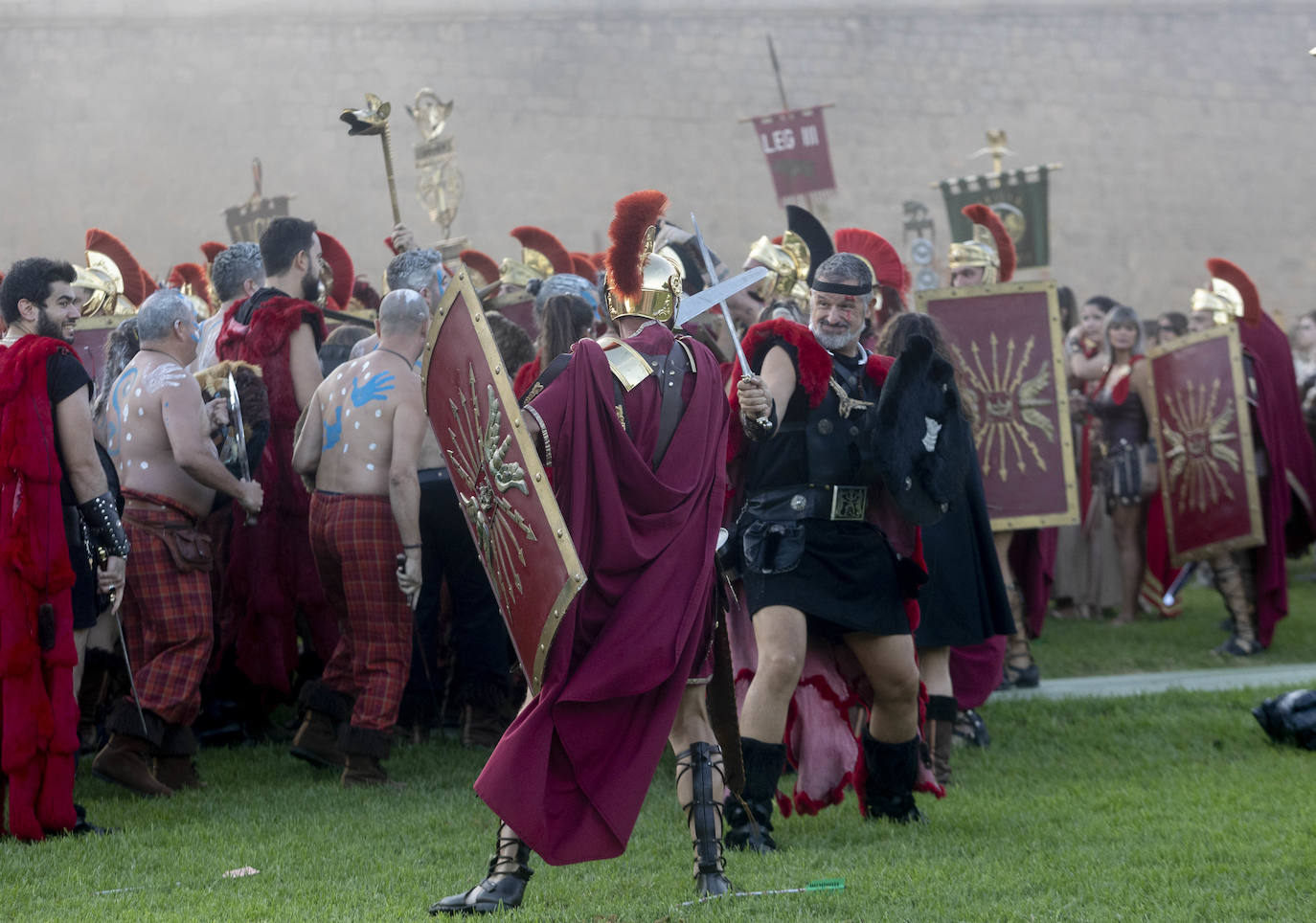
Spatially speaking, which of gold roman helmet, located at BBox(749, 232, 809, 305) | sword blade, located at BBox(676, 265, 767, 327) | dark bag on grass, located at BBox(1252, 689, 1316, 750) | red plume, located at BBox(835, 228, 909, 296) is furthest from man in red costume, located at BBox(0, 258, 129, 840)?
dark bag on grass, located at BBox(1252, 689, 1316, 750)

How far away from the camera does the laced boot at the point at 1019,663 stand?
752cm

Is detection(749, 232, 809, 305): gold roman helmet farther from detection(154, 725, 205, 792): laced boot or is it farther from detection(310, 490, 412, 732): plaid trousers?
detection(154, 725, 205, 792): laced boot

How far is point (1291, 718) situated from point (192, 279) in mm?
6095

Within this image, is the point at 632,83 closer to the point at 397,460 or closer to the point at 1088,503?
the point at 1088,503

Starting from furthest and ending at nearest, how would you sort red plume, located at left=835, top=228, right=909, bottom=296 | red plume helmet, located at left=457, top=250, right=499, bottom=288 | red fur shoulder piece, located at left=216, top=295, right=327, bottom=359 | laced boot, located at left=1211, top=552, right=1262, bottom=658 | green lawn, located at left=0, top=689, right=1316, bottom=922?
red plume helmet, located at left=457, top=250, right=499, bottom=288
laced boot, located at left=1211, top=552, right=1262, bottom=658
red fur shoulder piece, located at left=216, top=295, right=327, bottom=359
red plume, located at left=835, top=228, right=909, bottom=296
green lawn, located at left=0, top=689, right=1316, bottom=922

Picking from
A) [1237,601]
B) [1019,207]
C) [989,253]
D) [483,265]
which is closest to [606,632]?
[989,253]

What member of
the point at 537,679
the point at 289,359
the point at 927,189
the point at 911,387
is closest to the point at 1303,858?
the point at 911,387

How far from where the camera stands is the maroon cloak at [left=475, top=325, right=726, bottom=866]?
374 cm

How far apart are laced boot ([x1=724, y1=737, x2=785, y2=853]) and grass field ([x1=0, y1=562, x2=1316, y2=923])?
0.32 ft

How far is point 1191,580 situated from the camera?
1215 cm

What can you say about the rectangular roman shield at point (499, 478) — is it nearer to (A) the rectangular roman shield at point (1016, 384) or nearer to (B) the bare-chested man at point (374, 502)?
(B) the bare-chested man at point (374, 502)

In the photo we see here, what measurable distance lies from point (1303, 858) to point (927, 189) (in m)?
19.5

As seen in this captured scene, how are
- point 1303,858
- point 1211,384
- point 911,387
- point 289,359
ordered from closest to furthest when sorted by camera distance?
point 1303,858 → point 911,387 → point 289,359 → point 1211,384

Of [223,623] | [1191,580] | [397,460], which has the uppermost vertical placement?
[397,460]
